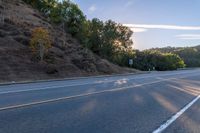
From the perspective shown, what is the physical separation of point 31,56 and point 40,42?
1.92m

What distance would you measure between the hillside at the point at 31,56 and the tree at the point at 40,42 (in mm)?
965

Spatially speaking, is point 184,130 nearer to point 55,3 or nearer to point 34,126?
point 34,126

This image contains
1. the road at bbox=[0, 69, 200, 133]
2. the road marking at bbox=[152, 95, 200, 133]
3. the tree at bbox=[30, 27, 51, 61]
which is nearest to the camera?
the road at bbox=[0, 69, 200, 133]

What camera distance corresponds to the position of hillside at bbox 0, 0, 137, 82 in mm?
40344

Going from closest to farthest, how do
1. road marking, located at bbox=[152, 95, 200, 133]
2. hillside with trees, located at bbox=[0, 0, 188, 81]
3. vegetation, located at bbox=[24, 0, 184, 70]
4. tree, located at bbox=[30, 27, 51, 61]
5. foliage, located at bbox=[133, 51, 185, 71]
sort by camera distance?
road marking, located at bbox=[152, 95, 200, 133] → hillside with trees, located at bbox=[0, 0, 188, 81] → tree, located at bbox=[30, 27, 51, 61] → vegetation, located at bbox=[24, 0, 184, 70] → foliage, located at bbox=[133, 51, 185, 71]

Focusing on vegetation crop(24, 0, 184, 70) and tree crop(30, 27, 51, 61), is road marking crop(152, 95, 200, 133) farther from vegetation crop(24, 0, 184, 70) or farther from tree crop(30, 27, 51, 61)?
vegetation crop(24, 0, 184, 70)

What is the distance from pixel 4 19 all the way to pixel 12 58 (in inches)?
764

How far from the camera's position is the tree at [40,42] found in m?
46.1

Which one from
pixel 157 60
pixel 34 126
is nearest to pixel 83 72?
pixel 34 126

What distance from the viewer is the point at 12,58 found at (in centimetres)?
4344

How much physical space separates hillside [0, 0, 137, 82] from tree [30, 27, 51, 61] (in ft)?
3.16

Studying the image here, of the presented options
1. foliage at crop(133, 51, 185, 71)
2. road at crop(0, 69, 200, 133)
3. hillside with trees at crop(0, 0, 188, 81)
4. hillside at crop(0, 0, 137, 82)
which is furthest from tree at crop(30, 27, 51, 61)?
foliage at crop(133, 51, 185, 71)

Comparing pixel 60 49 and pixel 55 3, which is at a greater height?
pixel 55 3

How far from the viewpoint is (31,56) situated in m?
47.0
